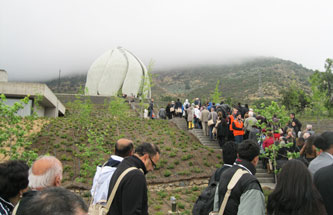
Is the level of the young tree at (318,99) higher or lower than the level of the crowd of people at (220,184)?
higher

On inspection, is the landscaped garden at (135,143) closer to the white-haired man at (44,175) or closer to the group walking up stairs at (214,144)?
the group walking up stairs at (214,144)

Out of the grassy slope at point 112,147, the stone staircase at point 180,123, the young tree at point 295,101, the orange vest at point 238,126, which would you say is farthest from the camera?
the young tree at point 295,101

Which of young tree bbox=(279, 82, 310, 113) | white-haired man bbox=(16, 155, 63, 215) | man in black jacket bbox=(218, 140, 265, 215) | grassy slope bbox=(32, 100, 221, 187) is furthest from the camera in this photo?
young tree bbox=(279, 82, 310, 113)

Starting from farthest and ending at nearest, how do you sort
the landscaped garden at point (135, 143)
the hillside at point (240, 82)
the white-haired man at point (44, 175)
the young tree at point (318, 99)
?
1. the hillside at point (240, 82)
2. the young tree at point (318, 99)
3. the landscaped garden at point (135, 143)
4. the white-haired man at point (44, 175)

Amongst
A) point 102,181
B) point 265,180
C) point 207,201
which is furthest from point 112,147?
point 207,201

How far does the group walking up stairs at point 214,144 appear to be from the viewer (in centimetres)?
1024

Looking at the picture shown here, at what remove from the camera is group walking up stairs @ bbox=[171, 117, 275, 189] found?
10.2 meters

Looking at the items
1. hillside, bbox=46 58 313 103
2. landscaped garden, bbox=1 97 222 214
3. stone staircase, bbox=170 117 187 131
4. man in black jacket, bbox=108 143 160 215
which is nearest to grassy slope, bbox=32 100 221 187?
landscaped garden, bbox=1 97 222 214

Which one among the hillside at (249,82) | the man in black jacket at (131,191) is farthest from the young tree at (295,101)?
the man in black jacket at (131,191)

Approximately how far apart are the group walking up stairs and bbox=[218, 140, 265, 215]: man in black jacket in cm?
731

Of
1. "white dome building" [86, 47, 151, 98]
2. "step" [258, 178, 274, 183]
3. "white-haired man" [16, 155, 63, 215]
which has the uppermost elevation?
"white dome building" [86, 47, 151, 98]

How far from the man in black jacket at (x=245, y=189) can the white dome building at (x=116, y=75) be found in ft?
109

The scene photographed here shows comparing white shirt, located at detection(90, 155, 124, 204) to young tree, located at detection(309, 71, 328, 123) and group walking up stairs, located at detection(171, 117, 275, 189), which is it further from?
young tree, located at detection(309, 71, 328, 123)

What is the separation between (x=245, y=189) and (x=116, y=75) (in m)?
35.6
